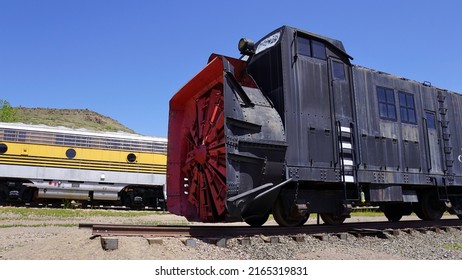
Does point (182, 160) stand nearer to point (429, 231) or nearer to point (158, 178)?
point (429, 231)

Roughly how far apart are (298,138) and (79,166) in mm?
15698

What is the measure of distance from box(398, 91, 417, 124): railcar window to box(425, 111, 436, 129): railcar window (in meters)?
0.76

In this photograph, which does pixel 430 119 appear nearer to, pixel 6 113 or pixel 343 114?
pixel 343 114

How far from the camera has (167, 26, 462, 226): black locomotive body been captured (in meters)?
7.92

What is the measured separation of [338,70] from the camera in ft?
32.2

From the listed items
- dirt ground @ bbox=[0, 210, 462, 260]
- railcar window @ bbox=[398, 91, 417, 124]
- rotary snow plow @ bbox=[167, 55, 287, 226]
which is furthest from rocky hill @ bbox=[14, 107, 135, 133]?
dirt ground @ bbox=[0, 210, 462, 260]

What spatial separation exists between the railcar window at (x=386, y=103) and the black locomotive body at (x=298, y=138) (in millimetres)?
30

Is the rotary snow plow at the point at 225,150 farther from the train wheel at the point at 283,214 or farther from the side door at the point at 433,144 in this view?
the side door at the point at 433,144

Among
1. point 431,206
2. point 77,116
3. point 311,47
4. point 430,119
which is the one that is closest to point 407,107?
point 430,119

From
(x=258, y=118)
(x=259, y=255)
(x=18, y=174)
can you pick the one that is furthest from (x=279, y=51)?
(x=18, y=174)

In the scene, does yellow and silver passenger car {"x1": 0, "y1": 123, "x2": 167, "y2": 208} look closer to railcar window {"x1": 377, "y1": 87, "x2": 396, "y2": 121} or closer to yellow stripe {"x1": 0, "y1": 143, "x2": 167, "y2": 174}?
yellow stripe {"x1": 0, "y1": 143, "x2": 167, "y2": 174}

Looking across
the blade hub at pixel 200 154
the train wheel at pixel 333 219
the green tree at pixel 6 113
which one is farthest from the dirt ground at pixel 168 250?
the green tree at pixel 6 113

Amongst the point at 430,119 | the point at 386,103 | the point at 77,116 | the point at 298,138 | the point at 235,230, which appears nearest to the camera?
the point at 235,230

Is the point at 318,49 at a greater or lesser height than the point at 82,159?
greater
